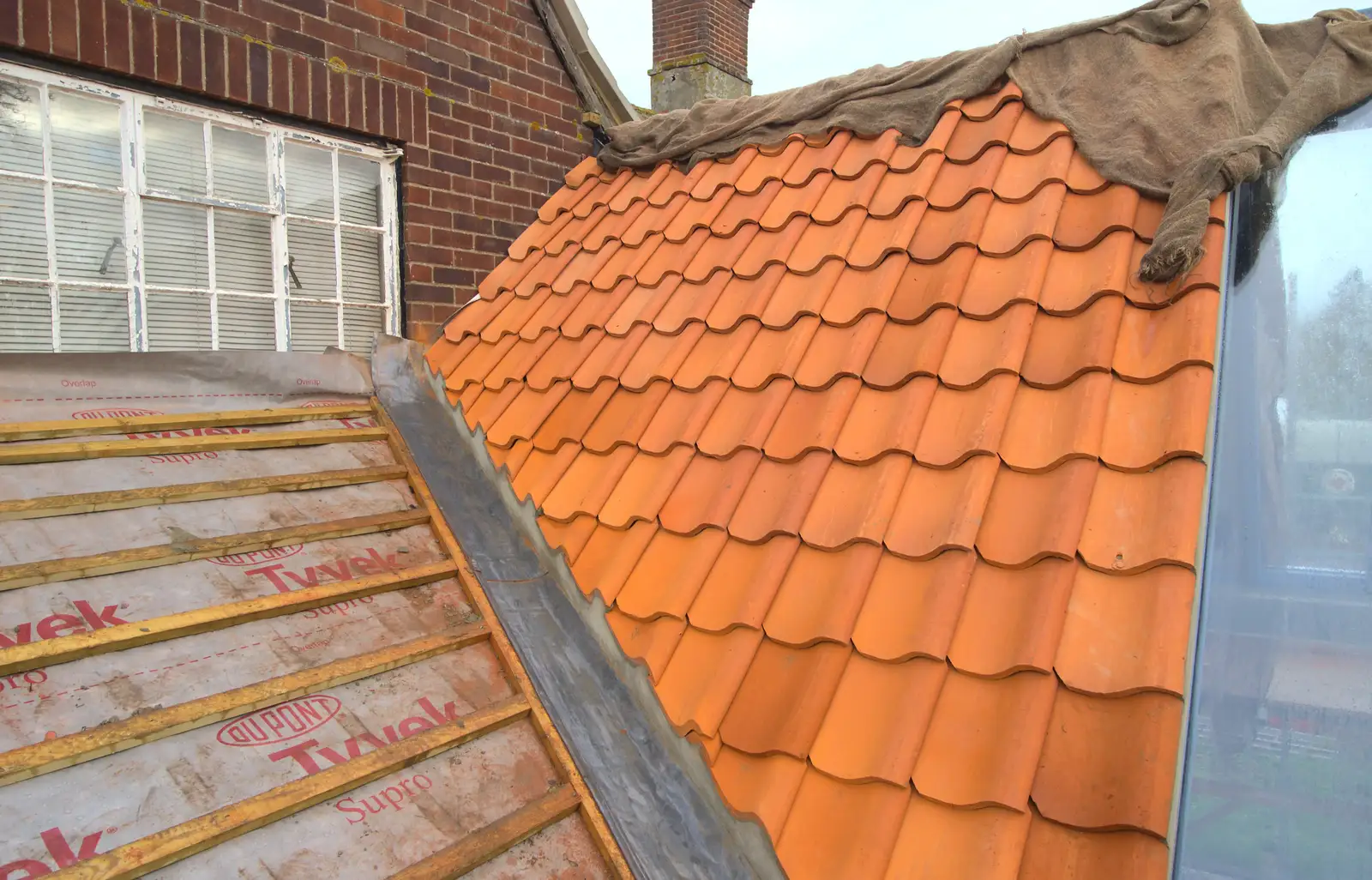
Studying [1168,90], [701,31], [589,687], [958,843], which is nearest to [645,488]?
[589,687]

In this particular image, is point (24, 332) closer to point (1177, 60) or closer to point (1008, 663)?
point (1008, 663)

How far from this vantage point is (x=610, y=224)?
4367 mm

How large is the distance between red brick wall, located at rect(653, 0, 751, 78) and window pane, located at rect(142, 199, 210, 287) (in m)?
9.72

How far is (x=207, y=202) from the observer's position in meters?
3.97

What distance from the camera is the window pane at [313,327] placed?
174 inches

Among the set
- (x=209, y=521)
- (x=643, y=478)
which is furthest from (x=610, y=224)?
(x=209, y=521)

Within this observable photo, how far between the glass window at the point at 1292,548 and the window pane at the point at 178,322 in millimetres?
4412

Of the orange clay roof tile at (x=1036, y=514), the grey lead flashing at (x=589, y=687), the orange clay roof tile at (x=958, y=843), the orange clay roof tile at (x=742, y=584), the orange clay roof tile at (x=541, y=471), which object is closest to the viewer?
the orange clay roof tile at (x=958, y=843)

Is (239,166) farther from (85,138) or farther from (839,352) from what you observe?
(839,352)

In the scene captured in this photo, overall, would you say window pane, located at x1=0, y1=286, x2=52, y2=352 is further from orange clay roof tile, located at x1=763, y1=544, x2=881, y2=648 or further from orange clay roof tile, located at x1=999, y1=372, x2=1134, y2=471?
orange clay roof tile, located at x1=999, y1=372, x2=1134, y2=471

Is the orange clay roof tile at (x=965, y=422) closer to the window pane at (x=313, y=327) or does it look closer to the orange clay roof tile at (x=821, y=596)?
the orange clay roof tile at (x=821, y=596)

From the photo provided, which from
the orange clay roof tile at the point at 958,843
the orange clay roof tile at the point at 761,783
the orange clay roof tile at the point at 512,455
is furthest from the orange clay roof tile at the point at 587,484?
the orange clay roof tile at the point at 958,843

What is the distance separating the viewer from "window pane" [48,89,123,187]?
350 cm

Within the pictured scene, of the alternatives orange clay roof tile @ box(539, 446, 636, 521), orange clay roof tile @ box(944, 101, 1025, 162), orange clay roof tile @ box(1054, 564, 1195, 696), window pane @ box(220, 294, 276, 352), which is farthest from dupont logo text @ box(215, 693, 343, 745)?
orange clay roof tile @ box(944, 101, 1025, 162)
